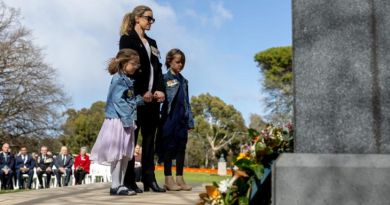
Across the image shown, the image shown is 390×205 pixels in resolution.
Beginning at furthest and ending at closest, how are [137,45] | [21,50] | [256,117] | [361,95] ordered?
[256,117], [21,50], [137,45], [361,95]

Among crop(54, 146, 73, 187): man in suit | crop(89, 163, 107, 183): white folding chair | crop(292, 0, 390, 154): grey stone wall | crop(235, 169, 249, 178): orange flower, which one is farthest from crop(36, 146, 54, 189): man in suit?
crop(292, 0, 390, 154): grey stone wall

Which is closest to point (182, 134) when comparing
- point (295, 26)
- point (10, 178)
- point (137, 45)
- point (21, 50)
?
point (137, 45)

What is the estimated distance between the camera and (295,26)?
2646 mm

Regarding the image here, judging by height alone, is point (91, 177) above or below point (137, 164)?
below

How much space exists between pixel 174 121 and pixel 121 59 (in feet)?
4.07

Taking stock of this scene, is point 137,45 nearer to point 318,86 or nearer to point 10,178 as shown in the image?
point 318,86

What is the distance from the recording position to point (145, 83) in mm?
5750

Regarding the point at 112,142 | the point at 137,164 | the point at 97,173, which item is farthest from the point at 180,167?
the point at 97,173

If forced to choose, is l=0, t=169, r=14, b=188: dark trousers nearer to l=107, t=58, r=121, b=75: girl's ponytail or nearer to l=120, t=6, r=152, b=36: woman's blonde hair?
l=120, t=6, r=152, b=36: woman's blonde hair

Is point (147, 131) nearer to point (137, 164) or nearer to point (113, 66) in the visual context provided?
point (113, 66)

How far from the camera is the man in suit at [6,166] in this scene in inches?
715

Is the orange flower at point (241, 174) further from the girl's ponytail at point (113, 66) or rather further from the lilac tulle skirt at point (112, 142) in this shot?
the girl's ponytail at point (113, 66)

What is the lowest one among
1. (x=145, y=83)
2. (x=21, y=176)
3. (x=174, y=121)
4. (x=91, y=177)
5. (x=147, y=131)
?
(x=91, y=177)

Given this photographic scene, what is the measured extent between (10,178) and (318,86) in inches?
710
